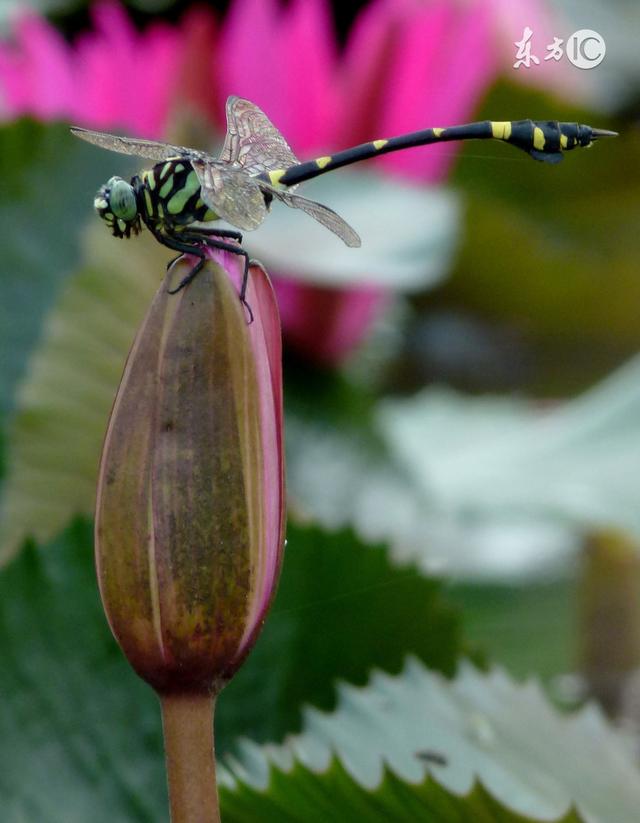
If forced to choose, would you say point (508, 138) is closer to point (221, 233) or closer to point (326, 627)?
point (221, 233)

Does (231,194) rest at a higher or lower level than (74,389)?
higher

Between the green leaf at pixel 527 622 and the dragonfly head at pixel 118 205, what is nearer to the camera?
the dragonfly head at pixel 118 205

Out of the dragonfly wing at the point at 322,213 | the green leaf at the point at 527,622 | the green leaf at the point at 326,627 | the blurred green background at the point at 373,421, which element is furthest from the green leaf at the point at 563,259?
the dragonfly wing at the point at 322,213

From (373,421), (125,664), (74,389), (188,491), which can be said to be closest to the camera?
(188,491)

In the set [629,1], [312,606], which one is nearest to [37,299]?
[312,606]

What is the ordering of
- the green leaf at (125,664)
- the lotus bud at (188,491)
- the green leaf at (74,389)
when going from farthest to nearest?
the green leaf at (74,389) < the green leaf at (125,664) < the lotus bud at (188,491)

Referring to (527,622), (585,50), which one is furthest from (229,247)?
(527,622)

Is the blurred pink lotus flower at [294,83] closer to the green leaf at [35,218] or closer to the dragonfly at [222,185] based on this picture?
the green leaf at [35,218]
